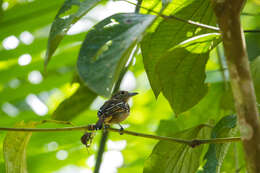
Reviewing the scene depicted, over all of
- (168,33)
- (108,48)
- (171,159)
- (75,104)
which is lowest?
(171,159)

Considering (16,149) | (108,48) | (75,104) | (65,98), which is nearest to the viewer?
(108,48)

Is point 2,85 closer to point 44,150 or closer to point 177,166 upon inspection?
point 44,150

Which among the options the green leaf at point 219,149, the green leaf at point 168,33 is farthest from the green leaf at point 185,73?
the green leaf at point 219,149

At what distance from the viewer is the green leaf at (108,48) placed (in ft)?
3.08

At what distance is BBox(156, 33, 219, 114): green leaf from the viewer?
156 cm

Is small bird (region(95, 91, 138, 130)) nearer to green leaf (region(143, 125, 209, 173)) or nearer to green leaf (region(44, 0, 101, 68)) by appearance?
green leaf (region(143, 125, 209, 173))

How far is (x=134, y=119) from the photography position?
2.91 metres

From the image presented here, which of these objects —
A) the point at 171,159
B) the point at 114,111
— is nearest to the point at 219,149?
the point at 171,159

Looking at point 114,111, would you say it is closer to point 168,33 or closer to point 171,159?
point 171,159

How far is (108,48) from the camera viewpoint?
1.03 meters

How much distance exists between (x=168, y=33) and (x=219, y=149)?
50cm

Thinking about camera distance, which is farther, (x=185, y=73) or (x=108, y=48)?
(x=185, y=73)

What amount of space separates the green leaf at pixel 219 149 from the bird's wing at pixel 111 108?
0.91 m

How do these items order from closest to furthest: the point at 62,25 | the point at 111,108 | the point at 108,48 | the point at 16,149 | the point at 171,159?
the point at 108,48 < the point at 62,25 < the point at 16,149 < the point at 171,159 < the point at 111,108
